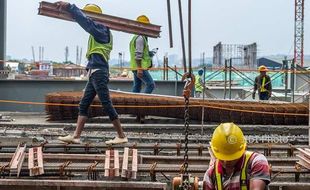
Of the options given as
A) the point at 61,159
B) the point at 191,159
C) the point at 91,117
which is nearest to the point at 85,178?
the point at 61,159

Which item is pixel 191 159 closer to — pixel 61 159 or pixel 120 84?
pixel 61 159

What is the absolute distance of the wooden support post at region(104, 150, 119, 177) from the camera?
552 cm

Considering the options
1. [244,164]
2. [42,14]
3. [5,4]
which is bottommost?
[244,164]

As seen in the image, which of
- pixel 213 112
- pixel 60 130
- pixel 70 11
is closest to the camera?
pixel 70 11

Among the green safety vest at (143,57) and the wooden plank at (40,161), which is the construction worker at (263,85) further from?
the wooden plank at (40,161)

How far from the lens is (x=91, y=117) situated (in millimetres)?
9383

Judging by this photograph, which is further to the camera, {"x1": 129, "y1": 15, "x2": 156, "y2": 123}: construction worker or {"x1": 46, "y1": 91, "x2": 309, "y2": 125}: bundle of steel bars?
{"x1": 129, "y1": 15, "x2": 156, "y2": 123}: construction worker

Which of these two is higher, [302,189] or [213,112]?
[213,112]

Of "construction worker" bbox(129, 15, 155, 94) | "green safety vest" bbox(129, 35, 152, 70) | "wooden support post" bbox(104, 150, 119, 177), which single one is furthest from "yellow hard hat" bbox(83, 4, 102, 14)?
"green safety vest" bbox(129, 35, 152, 70)

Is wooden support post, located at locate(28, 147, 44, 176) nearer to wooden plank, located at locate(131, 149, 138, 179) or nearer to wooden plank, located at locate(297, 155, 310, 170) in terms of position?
wooden plank, located at locate(131, 149, 138, 179)

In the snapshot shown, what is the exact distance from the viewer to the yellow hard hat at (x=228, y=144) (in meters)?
3.53

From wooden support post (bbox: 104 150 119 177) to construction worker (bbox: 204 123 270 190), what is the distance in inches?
81.7

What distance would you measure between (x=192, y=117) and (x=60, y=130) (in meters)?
2.52

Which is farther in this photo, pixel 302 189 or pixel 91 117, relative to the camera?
pixel 91 117
